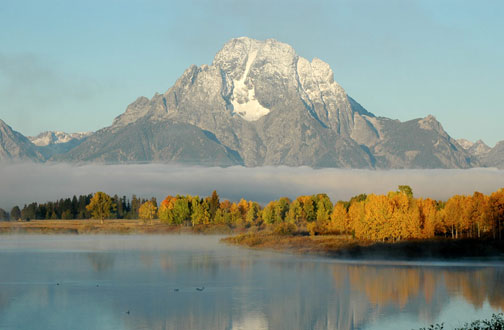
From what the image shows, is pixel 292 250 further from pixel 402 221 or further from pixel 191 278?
pixel 191 278

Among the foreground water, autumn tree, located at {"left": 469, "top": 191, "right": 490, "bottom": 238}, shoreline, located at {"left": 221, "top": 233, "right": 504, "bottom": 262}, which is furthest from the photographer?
autumn tree, located at {"left": 469, "top": 191, "right": 490, "bottom": 238}

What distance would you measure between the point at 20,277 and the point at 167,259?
1439 inches

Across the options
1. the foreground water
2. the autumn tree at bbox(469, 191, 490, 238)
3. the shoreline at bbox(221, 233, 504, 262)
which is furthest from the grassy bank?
the autumn tree at bbox(469, 191, 490, 238)


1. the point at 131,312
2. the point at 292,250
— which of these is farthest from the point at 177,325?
the point at 292,250

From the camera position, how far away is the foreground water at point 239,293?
67.7 m

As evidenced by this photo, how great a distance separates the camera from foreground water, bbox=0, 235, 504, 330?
67.7m

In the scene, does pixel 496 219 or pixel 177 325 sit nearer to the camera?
pixel 177 325

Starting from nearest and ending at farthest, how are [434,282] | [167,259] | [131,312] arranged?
[131,312] < [434,282] < [167,259]

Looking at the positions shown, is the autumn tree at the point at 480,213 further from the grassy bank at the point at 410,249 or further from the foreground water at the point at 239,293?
the foreground water at the point at 239,293

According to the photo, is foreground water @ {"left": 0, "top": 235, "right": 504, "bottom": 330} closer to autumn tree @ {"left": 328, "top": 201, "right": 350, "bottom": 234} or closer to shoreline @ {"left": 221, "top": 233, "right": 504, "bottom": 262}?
shoreline @ {"left": 221, "top": 233, "right": 504, "bottom": 262}

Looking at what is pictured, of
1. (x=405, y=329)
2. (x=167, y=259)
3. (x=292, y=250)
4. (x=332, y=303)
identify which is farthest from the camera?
(x=292, y=250)

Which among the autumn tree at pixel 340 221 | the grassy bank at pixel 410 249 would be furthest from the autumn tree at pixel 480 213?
the autumn tree at pixel 340 221

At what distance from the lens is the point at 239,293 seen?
3351 inches

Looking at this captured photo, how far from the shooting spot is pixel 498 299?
271 ft
